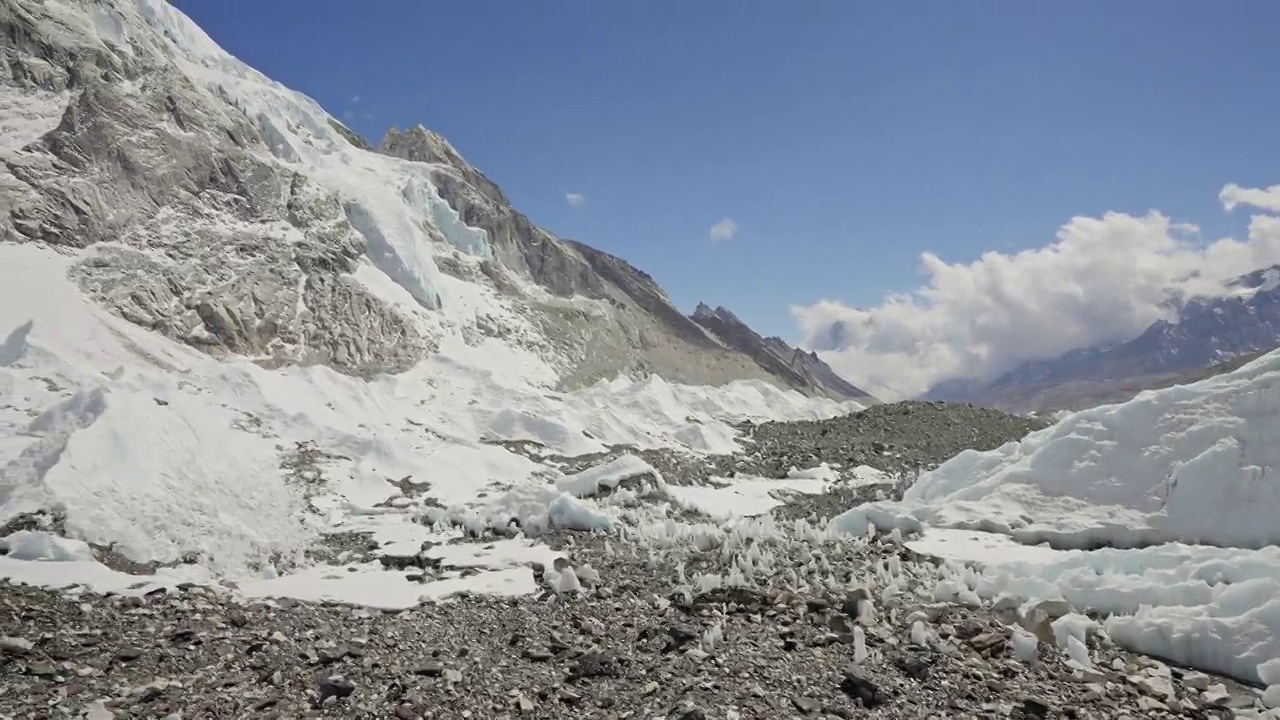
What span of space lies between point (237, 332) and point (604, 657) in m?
37.2

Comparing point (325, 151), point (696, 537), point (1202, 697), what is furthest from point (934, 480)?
point (325, 151)

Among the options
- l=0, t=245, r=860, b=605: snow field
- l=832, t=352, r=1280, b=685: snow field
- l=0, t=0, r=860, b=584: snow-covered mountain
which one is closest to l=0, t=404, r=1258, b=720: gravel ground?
l=832, t=352, r=1280, b=685: snow field

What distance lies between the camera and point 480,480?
27578mm

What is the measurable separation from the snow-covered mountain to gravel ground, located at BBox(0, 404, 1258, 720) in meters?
4.21

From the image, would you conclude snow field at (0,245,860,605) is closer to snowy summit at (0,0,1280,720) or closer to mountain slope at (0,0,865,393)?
snowy summit at (0,0,1280,720)

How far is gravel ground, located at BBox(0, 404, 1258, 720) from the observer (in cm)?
818

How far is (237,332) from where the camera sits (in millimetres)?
38688

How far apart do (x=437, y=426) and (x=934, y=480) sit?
84.6 ft

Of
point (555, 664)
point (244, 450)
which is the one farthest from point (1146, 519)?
point (244, 450)

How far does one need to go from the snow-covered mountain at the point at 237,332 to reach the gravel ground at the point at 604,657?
13.8 ft

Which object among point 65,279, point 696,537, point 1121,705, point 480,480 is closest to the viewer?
point 1121,705

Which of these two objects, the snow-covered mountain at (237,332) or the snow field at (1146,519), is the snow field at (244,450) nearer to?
the snow-covered mountain at (237,332)

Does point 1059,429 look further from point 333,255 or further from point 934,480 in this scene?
point 333,255

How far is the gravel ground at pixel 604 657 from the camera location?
8180mm
